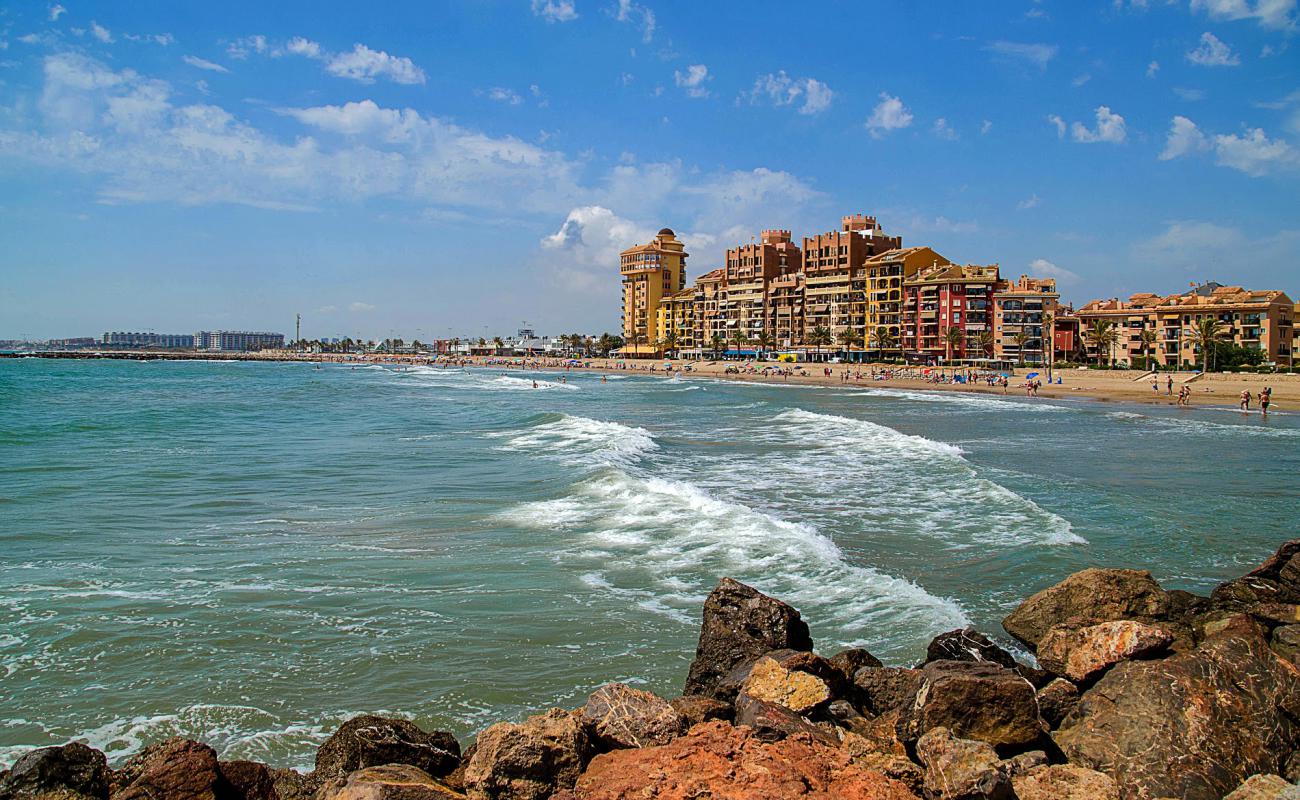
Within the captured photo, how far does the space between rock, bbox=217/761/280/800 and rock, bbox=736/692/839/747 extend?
10.5 ft

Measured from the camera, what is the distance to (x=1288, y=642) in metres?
7.64

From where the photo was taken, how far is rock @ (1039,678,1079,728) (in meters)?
6.41

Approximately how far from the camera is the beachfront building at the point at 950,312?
10156 centimetres

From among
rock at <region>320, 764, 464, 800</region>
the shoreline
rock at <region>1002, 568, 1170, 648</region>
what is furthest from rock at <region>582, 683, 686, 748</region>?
the shoreline

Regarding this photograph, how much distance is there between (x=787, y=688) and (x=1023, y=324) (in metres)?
103

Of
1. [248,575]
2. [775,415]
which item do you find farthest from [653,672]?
[775,415]

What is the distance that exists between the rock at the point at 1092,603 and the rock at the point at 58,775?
27.3ft

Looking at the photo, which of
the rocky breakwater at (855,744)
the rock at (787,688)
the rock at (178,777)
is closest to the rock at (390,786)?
the rocky breakwater at (855,744)

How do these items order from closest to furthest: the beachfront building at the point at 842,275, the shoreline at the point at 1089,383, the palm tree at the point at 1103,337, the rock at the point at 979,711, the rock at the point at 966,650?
the rock at the point at 979,711
the rock at the point at 966,650
the shoreline at the point at 1089,383
the palm tree at the point at 1103,337
the beachfront building at the point at 842,275

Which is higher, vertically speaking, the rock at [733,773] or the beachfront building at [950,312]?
the beachfront building at [950,312]

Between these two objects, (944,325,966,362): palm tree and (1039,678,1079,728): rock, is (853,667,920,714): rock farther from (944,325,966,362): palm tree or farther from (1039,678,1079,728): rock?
(944,325,966,362): palm tree

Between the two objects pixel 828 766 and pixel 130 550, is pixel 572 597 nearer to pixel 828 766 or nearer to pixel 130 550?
pixel 828 766

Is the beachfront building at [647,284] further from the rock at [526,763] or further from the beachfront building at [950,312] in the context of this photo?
the rock at [526,763]

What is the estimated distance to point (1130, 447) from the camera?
96.1 feet
